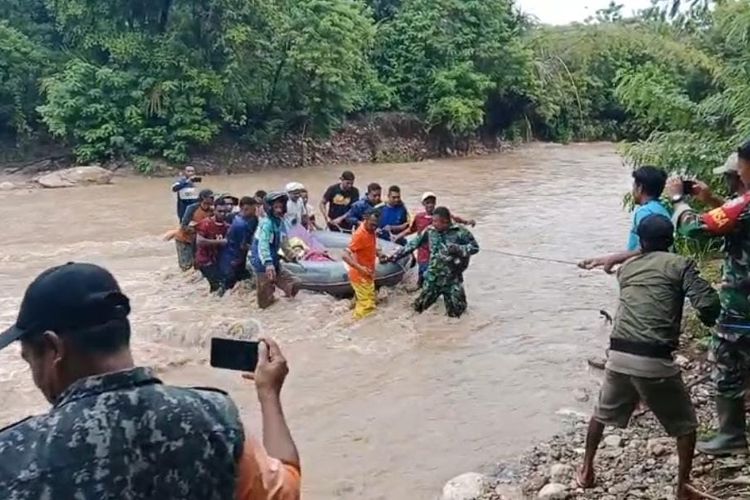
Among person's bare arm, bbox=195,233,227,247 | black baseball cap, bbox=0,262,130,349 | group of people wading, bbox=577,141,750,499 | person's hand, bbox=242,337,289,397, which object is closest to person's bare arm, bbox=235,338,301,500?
person's hand, bbox=242,337,289,397

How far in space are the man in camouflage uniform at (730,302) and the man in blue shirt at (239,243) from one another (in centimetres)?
635

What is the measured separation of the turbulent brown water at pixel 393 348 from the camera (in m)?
6.59

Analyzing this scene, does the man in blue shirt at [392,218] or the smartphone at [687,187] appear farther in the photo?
the man in blue shirt at [392,218]

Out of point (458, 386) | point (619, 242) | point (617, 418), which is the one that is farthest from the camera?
point (619, 242)

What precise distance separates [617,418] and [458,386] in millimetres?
3408

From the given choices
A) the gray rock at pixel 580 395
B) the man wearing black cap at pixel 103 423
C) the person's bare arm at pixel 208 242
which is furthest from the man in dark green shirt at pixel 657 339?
the person's bare arm at pixel 208 242

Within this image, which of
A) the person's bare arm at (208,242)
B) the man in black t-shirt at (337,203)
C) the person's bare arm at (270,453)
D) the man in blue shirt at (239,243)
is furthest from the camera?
the man in black t-shirt at (337,203)

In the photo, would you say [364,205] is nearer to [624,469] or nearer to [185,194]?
[185,194]

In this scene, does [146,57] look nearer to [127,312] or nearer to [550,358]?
[550,358]

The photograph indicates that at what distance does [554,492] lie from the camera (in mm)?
5020

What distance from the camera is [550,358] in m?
8.76

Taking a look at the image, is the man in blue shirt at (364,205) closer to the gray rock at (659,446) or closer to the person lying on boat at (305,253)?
the person lying on boat at (305,253)

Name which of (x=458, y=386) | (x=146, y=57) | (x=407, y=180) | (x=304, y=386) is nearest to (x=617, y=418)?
(x=458, y=386)

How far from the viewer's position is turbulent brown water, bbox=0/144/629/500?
6.59 metres
